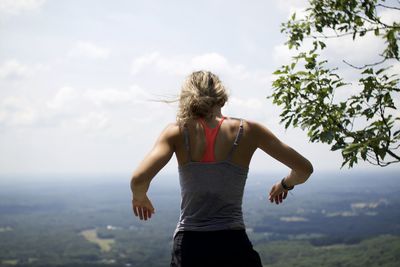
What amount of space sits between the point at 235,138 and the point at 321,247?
164 m

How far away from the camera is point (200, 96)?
3.09m

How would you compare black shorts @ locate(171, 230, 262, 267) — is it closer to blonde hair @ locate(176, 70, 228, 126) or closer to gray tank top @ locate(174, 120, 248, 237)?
gray tank top @ locate(174, 120, 248, 237)

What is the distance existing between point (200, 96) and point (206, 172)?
52cm

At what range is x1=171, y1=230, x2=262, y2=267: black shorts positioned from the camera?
2.96 meters

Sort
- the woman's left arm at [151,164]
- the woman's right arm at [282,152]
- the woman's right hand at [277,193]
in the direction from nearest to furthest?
the woman's left arm at [151,164] < the woman's right arm at [282,152] < the woman's right hand at [277,193]

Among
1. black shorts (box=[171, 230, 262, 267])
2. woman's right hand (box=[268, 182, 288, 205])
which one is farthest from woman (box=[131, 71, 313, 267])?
woman's right hand (box=[268, 182, 288, 205])

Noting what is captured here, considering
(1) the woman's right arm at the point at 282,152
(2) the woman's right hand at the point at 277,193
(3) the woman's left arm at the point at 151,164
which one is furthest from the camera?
(2) the woman's right hand at the point at 277,193

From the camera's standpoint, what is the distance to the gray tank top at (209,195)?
9.90 ft

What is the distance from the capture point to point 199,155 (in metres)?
3.02

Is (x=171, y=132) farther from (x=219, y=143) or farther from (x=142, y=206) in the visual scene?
(x=142, y=206)

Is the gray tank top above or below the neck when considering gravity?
below

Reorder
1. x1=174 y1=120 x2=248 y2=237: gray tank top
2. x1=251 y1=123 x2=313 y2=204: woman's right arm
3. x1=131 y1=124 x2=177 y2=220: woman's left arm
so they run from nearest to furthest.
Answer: x1=131 y1=124 x2=177 y2=220: woman's left arm < x1=174 y1=120 x2=248 y2=237: gray tank top < x1=251 y1=123 x2=313 y2=204: woman's right arm

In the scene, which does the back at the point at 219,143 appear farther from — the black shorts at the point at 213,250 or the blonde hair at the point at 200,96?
the black shorts at the point at 213,250

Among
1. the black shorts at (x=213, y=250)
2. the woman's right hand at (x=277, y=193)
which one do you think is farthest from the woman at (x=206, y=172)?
the woman's right hand at (x=277, y=193)
